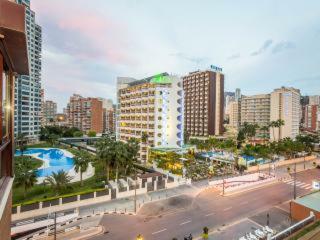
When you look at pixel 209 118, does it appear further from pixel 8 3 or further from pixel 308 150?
pixel 8 3

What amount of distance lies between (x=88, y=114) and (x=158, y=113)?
125 m

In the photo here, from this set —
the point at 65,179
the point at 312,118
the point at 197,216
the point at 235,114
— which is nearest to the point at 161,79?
the point at 65,179

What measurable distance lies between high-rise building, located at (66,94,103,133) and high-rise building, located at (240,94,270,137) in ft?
373

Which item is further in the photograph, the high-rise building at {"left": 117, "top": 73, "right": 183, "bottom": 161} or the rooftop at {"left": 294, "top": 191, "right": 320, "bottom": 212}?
the high-rise building at {"left": 117, "top": 73, "right": 183, "bottom": 161}

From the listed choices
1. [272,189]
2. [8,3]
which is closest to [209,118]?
[272,189]

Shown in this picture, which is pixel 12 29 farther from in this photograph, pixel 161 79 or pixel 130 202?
pixel 161 79

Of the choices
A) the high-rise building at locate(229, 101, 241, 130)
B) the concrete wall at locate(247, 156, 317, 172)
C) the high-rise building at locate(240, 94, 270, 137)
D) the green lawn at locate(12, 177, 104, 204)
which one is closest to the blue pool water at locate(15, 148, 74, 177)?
the green lawn at locate(12, 177, 104, 204)

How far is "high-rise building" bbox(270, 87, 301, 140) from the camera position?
130m

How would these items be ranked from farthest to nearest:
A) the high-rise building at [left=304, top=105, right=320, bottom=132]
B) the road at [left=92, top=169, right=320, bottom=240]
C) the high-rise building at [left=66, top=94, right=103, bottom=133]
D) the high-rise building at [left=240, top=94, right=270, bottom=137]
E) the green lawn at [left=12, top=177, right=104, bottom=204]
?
1. the high-rise building at [left=66, top=94, right=103, bottom=133]
2. the high-rise building at [left=304, top=105, right=320, bottom=132]
3. the high-rise building at [left=240, top=94, right=270, bottom=137]
4. the green lawn at [left=12, top=177, right=104, bottom=204]
5. the road at [left=92, top=169, right=320, bottom=240]

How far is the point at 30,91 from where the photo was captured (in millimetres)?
113062

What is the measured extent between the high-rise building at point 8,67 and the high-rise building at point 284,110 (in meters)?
142

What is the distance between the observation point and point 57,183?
36.7 meters

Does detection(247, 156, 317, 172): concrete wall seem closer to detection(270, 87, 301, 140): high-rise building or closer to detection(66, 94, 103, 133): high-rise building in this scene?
detection(270, 87, 301, 140): high-rise building

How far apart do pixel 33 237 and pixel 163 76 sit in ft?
204
